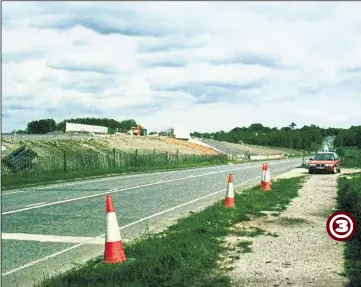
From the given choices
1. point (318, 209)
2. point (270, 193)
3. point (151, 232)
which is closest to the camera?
point (151, 232)

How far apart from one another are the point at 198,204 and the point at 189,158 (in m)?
44.7

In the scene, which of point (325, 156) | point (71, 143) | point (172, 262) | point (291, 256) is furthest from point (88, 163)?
point (172, 262)

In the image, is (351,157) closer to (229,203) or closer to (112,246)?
(229,203)

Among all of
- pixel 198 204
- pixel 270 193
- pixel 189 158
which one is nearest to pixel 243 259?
pixel 198 204

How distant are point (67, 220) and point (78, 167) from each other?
24221mm

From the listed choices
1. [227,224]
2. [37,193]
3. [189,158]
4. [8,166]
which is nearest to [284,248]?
[227,224]

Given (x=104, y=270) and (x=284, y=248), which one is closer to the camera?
(x=104, y=270)

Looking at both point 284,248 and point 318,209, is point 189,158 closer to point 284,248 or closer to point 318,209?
point 318,209

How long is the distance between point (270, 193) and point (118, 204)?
17.6 feet

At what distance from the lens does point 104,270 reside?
21.2ft

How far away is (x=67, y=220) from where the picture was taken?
37.8 ft

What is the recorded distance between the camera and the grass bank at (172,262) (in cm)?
603

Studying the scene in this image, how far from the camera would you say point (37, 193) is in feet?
60.6

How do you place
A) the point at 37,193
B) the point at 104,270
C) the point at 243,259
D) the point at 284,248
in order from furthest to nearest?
the point at 37,193 < the point at 284,248 < the point at 243,259 < the point at 104,270
